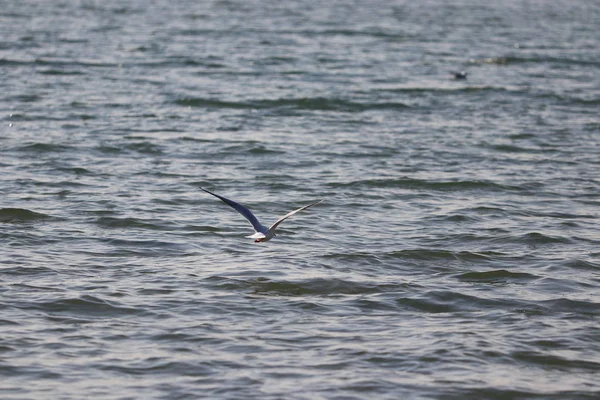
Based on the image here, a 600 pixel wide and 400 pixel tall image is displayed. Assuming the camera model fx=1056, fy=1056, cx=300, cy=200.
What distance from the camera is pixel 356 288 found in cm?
1199

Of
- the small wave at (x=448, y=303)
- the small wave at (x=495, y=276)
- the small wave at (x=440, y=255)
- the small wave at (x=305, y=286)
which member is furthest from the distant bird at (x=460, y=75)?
the small wave at (x=448, y=303)

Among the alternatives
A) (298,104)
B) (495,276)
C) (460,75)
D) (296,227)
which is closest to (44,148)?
(296,227)

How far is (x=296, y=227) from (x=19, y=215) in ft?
12.7

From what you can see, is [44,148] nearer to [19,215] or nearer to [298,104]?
[19,215]

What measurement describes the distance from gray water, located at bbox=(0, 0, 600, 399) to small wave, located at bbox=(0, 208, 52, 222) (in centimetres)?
3

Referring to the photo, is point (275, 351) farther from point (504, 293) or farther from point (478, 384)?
point (504, 293)

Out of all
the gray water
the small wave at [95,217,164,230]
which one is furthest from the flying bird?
the small wave at [95,217,164,230]

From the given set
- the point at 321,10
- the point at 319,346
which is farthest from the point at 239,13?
the point at 319,346

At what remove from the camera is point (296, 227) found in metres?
15.0

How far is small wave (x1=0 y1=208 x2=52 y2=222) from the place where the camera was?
14555 mm

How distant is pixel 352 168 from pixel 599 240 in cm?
561

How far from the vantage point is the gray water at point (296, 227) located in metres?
9.73

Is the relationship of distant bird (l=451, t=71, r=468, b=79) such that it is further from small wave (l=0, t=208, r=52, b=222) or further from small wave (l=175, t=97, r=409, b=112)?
small wave (l=0, t=208, r=52, b=222)

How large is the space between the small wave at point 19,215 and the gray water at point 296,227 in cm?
3
